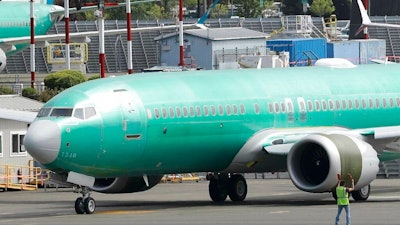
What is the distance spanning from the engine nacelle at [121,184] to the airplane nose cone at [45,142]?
12.1 feet

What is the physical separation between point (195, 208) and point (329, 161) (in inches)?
153

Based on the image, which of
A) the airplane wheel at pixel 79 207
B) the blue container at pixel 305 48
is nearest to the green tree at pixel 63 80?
the blue container at pixel 305 48

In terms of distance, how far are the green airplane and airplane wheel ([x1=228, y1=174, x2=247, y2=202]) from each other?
0.04 meters

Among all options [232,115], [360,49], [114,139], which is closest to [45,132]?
[114,139]

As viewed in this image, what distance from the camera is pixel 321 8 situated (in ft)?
486

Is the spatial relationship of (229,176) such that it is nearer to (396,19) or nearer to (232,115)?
(232,115)

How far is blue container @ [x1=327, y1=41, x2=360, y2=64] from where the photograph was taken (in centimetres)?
8206

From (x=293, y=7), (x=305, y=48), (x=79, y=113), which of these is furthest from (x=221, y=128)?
(x=293, y=7)

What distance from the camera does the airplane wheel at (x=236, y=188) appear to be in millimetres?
43969

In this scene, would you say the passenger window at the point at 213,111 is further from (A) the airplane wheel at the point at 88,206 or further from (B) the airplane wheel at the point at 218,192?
(A) the airplane wheel at the point at 88,206

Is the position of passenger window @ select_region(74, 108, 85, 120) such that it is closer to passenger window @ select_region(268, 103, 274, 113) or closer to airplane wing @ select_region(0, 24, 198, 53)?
passenger window @ select_region(268, 103, 274, 113)

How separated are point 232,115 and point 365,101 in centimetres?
494

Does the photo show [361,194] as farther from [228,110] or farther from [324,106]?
[228,110]

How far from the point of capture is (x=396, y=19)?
4131 inches
